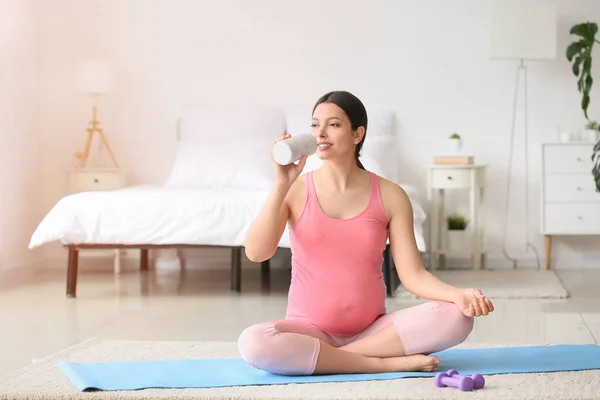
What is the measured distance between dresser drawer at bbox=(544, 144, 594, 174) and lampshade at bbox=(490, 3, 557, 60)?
0.56 metres

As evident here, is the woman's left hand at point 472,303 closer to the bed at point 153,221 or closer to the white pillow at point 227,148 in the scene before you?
the bed at point 153,221

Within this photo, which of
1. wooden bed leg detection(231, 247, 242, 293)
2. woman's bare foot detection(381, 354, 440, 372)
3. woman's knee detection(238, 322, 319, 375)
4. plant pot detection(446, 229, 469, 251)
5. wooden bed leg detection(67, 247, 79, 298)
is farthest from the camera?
plant pot detection(446, 229, 469, 251)

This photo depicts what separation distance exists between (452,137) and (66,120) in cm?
257

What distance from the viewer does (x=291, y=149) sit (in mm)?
2258

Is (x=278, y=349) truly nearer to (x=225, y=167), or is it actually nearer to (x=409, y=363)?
(x=409, y=363)

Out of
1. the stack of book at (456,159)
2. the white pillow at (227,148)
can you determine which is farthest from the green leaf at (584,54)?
the white pillow at (227,148)

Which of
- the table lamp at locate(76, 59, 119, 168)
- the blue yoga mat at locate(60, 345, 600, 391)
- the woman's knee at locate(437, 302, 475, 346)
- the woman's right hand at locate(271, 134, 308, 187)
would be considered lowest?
the blue yoga mat at locate(60, 345, 600, 391)

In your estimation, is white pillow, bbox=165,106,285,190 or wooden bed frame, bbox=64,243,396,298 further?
white pillow, bbox=165,106,285,190

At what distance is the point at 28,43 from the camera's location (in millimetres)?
6031

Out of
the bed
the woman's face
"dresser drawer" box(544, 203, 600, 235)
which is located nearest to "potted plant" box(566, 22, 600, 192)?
"dresser drawer" box(544, 203, 600, 235)

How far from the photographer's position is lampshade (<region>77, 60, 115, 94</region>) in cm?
580

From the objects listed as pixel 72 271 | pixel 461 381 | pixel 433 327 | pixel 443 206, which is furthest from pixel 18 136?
pixel 461 381

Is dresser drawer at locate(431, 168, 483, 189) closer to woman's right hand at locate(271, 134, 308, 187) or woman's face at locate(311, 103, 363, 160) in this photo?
woman's face at locate(311, 103, 363, 160)

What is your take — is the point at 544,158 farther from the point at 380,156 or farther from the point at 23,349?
the point at 23,349
